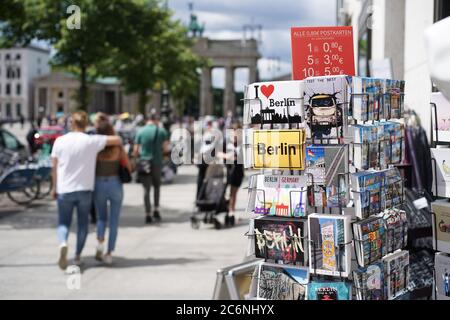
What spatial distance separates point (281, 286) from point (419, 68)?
532 cm

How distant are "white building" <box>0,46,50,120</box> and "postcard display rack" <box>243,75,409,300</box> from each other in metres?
144

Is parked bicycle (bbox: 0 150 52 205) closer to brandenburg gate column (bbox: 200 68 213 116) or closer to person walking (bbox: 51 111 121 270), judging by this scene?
person walking (bbox: 51 111 121 270)

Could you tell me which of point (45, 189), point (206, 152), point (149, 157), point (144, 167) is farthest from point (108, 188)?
point (45, 189)

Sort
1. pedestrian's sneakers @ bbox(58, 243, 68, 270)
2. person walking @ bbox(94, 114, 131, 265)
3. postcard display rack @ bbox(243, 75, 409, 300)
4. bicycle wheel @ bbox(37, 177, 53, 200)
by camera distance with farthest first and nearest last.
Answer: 1. bicycle wheel @ bbox(37, 177, 53, 200)
2. person walking @ bbox(94, 114, 131, 265)
3. pedestrian's sneakers @ bbox(58, 243, 68, 270)
4. postcard display rack @ bbox(243, 75, 409, 300)

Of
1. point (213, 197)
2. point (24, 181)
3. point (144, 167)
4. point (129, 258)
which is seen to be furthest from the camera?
point (24, 181)

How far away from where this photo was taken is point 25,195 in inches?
617

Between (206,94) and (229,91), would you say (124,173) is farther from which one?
(206,94)

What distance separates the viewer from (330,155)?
3.95m

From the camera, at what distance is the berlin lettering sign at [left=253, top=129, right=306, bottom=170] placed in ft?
13.1

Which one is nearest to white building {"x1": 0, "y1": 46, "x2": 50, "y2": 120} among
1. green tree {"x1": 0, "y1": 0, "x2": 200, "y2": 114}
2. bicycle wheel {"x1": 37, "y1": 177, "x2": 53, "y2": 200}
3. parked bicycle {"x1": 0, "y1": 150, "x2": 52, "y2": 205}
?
bicycle wheel {"x1": 37, "y1": 177, "x2": 53, "y2": 200}

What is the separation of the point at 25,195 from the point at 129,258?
274 inches

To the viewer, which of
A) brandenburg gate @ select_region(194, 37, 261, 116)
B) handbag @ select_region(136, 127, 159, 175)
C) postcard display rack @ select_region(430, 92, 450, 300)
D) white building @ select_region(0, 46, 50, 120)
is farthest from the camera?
white building @ select_region(0, 46, 50, 120)

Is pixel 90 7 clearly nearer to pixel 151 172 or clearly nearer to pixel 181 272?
pixel 151 172

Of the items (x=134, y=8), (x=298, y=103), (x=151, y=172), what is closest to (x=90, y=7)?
(x=134, y=8)
